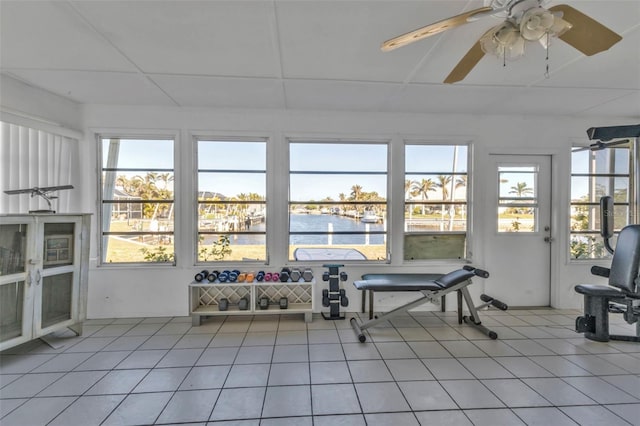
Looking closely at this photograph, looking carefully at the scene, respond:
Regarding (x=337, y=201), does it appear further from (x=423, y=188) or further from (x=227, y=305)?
(x=227, y=305)

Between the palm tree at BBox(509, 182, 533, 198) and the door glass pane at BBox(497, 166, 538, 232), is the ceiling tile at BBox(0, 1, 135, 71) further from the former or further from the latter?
the palm tree at BBox(509, 182, 533, 198)

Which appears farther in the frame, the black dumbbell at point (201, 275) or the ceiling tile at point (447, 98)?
the black dumbbell at point (201, 275)

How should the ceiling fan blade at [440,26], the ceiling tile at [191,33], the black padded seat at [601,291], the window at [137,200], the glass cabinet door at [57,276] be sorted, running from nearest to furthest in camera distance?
the ceiling fan blade at [440,26], the ceiling tile at [191,33], the glass cabinet door at [57,276], the black padded seat at [601,291], the window at [137,200]

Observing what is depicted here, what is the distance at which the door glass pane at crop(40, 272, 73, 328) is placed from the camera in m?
2.67

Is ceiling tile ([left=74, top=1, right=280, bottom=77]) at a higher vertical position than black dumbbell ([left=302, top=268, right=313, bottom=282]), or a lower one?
higher

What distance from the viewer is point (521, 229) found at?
3.84 meters

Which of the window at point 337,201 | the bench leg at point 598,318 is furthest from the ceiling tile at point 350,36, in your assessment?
the bench leg at point 598,318

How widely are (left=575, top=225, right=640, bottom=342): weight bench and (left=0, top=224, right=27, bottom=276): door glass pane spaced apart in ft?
17.7

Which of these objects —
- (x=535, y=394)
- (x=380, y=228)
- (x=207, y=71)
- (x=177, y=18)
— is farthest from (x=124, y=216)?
(x=535, y=394)

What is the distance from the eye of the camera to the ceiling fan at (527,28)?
1.47 m

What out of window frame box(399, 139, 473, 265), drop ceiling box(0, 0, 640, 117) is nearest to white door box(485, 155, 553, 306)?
window frame box(399, 139, 473, 265)

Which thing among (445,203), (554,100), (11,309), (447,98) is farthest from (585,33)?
(11,309)

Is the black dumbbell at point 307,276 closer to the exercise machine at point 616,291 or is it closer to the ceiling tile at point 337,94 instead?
the ceiling tile at point 337,94

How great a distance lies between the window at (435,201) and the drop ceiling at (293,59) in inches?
23.5
